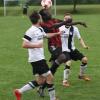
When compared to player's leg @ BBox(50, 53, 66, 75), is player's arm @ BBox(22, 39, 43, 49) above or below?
above

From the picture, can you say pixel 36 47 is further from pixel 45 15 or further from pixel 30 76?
pixel 30 76

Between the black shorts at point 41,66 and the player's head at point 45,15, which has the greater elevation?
the player's head at point 45,15

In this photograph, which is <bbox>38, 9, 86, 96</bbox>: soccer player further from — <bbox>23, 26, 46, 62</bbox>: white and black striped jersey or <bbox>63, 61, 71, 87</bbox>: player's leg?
<bbox>23, 26, 46, 62</bbox>: white and black striped jersey

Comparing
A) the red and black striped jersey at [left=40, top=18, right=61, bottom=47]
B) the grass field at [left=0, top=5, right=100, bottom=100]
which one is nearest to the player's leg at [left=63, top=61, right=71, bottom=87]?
the grass field at [left=0, top=5, right=100, bottom=100]

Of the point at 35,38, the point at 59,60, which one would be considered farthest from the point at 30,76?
the point at 35,38

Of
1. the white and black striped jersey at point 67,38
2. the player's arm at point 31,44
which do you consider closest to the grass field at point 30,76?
the white and black striped jersey at point 67,38

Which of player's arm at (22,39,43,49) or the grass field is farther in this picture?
the grass field

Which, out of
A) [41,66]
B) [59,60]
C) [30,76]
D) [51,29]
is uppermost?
[51,29]

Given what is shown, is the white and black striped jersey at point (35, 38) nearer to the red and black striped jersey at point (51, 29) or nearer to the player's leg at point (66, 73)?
the red and black striped jersey at point (51, 29)

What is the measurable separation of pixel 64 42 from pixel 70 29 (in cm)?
38

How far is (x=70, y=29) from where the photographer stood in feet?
38.2

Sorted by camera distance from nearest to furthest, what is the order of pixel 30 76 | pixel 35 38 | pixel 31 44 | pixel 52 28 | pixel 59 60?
pixel 31 44 → pixel 35 38 → pixel 52 28 → pixel 59 60 → pixel 30 76

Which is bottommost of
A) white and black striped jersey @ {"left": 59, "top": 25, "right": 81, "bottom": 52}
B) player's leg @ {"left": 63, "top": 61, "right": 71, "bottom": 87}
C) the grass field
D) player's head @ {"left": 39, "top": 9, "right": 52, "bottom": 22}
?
the grass field

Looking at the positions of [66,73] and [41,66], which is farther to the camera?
[66,73]
